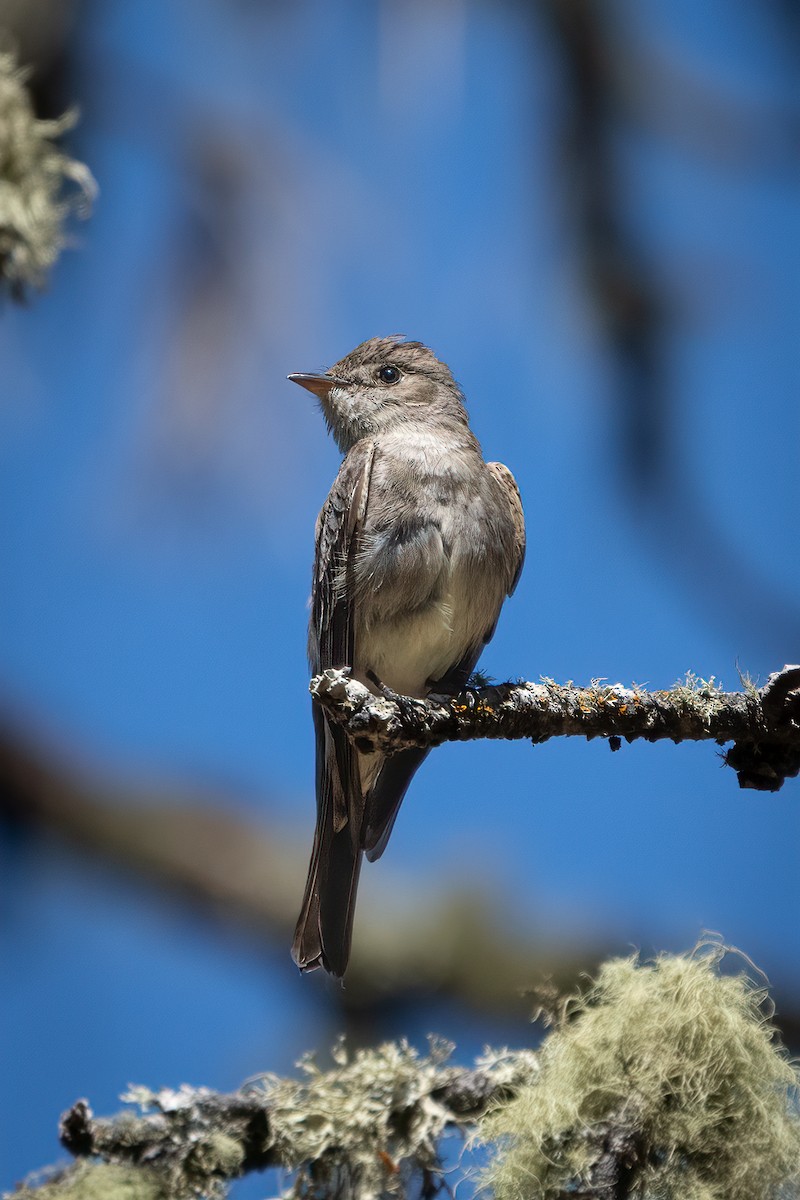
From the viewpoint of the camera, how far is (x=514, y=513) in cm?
404

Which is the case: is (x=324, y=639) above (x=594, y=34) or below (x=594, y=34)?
below

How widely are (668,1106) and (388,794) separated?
5.34ft

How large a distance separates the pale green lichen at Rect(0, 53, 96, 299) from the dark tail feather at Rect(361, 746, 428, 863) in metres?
1.73

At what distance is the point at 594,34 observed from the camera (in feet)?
15.8

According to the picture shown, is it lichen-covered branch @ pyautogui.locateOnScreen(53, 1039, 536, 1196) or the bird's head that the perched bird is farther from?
lichen-covered branch @ pyautogui.locateOnScreen(53, 1039, 536, 1196)

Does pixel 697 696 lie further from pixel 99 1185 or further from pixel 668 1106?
pixel 99 1185

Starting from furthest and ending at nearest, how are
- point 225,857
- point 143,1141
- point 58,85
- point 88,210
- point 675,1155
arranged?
point 225,857 → point 58,85 → point 88,210 → point 143,1141 → point 675,1155

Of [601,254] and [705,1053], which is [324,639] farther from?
[601,254]

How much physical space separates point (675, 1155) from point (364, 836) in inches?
64.1

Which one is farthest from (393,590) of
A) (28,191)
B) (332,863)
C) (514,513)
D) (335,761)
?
(28,191)


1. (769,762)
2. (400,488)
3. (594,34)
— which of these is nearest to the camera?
(769,762)

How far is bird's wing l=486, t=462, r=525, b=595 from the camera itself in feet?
13.1

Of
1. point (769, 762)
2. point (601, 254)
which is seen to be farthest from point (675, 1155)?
point (601, 254)

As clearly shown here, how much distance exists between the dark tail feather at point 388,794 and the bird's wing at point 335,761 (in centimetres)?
4
